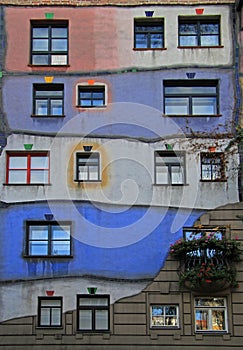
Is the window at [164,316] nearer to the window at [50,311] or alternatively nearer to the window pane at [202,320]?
the window pane at [202,320]

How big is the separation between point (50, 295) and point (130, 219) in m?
4.21

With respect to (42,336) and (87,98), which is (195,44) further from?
(42,336)

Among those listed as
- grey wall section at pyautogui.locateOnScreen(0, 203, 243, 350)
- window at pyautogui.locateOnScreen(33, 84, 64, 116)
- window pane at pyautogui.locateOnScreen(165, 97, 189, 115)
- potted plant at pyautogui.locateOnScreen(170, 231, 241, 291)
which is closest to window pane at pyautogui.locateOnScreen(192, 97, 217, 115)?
window pane at pyautogui.locateOnScreen(165, 97, 189, 115)

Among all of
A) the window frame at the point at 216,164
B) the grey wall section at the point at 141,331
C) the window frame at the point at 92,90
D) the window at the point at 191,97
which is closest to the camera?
the grey wall section at the point at 141,331

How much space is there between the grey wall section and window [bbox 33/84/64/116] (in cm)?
810

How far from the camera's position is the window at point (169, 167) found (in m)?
25.8

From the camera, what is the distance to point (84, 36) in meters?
27.3

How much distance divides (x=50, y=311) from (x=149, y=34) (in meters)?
12.3

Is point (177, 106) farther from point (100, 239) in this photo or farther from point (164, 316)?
point (164, 316)

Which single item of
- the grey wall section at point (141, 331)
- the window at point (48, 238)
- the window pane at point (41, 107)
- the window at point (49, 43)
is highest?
the window at point (49, 43)

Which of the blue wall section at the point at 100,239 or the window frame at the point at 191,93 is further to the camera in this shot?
the window frame at the point at 191,93

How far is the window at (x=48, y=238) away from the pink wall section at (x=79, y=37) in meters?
6.58

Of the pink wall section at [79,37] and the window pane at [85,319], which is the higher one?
the pink wall section at [79,37]

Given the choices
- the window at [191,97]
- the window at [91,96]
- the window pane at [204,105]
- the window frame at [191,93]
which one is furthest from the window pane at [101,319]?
the window pane at [204,105]
